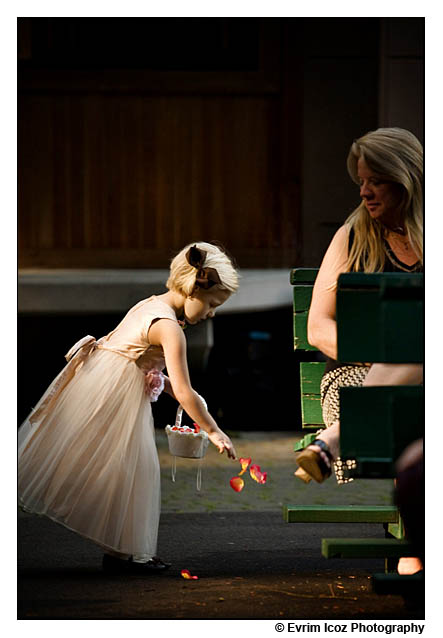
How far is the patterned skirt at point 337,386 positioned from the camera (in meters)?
3.07

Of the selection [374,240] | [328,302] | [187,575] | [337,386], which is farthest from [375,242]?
[187,575]

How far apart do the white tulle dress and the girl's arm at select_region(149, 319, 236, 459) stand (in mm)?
54

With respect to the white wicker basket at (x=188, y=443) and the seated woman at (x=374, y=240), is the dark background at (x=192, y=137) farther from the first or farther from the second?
the seated woman at (x=374, y=240)

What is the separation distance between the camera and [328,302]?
290 cm

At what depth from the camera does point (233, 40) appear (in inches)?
293

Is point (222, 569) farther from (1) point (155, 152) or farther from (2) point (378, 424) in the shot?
(1) point (155, 152)

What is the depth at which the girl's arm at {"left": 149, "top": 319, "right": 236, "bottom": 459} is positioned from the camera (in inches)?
118

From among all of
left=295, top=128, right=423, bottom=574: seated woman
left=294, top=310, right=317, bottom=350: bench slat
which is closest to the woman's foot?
left=295, top=128, right=423, bottom=574: seated woman

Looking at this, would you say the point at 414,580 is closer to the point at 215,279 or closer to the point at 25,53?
the point at 215,279

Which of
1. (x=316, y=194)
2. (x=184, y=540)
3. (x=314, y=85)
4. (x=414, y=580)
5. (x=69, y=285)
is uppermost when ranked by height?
(x=314, y=85)

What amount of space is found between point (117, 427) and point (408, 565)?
0.91 metres

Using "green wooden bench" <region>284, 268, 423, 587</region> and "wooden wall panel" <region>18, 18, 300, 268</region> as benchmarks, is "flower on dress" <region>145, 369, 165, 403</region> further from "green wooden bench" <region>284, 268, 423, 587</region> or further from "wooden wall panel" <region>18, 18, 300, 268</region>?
"wooden wall panel" <region>18, 18, 300, 268</region>

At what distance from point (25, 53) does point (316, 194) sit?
7.06 ft
